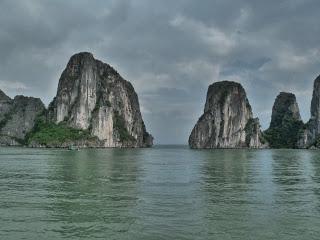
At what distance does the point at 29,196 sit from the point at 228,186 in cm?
1617

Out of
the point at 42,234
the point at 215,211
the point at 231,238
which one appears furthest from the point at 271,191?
the point at 42,234

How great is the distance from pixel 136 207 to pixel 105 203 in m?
2.52

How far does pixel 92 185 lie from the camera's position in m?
39.4

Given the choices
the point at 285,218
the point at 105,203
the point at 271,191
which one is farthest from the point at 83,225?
the point at 271,191

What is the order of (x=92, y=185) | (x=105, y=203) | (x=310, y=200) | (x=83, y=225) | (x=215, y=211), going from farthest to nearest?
(x=92, y=185) → (x=310, y=200) → (x=105, y=203) → (x=215, y=211) → (x=83, y=225)

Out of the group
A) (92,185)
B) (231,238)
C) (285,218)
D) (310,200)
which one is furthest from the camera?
(92,185)

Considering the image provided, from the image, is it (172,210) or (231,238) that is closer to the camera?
(231,238)

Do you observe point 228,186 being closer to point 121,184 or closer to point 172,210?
point 121,184

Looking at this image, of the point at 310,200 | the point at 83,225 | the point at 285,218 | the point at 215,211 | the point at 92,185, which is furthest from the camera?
the point at 92,185

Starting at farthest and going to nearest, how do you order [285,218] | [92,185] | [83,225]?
[92,185] < [285,218] < [83,225]

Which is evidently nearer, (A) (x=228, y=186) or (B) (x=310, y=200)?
(B) (x=310, y=200)

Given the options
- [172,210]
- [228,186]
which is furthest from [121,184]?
[172,210]

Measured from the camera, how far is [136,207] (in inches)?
1076

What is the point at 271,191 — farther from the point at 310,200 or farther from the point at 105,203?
the point at 105,203
